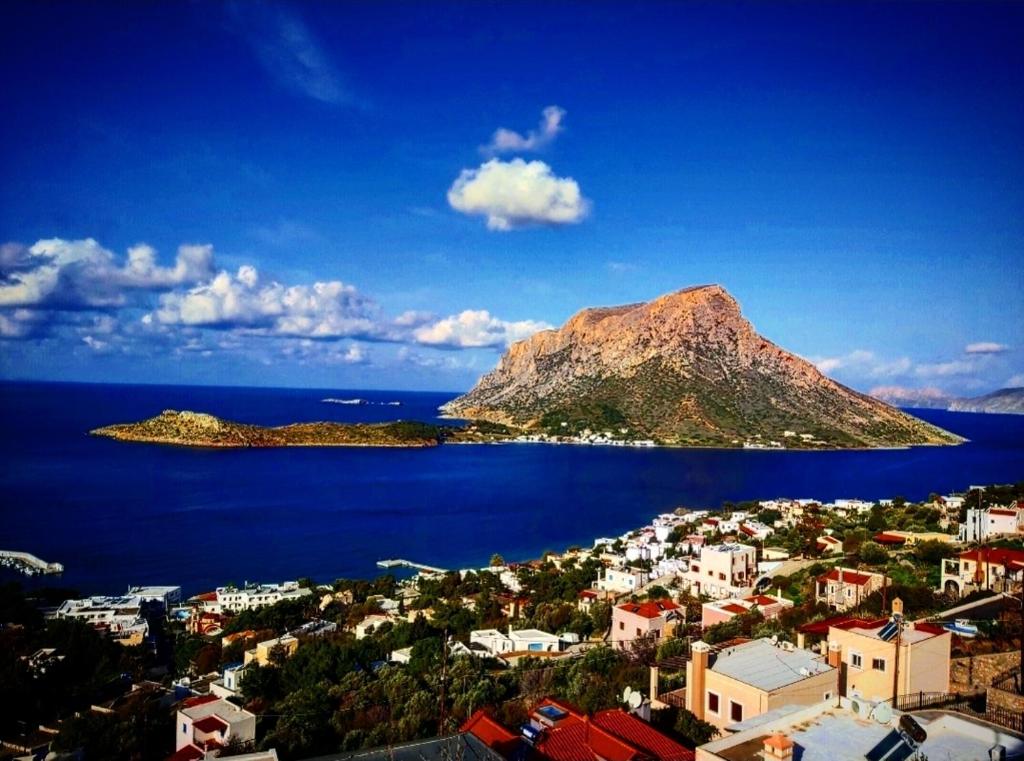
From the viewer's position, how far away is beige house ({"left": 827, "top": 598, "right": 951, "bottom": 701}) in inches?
267

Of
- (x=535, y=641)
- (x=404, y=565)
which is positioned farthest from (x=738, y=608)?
(x=404, y=565)

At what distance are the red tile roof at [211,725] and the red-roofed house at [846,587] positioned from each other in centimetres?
1009

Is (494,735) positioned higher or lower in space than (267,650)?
higher

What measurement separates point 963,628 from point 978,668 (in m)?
1.49

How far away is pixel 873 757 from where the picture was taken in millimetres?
3973

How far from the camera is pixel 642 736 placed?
6.02 metres

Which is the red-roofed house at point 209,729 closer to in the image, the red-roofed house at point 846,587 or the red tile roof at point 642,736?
the red tile roof at point 642,736

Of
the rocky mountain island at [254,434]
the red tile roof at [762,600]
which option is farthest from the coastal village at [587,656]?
the rocky mountain island at [254,434]

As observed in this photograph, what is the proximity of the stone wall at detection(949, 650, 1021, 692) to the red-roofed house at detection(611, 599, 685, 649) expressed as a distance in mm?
6450

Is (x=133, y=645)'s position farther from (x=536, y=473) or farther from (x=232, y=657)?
(x=536, y=473)

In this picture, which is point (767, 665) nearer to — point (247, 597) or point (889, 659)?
point (889, 659)

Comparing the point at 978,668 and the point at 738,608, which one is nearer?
the point at 978,668

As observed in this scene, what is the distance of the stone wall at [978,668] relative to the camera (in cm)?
712

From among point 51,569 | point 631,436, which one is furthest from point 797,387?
point 51,569
